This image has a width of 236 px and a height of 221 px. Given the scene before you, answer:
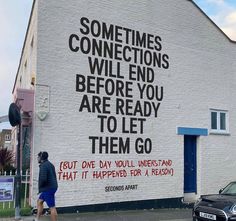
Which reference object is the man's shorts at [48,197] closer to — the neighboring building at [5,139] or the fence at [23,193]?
the fence at [23,193]

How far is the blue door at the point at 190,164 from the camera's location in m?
15.4

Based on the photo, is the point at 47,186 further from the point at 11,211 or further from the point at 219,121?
the point at 219,121

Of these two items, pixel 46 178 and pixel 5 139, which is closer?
pixel 46 178

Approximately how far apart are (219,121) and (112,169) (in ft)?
18.7

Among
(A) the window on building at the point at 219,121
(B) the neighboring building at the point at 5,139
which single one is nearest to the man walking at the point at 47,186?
(A) the window on building at the point at 219,121

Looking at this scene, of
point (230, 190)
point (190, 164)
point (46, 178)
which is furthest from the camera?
point (190, 164)

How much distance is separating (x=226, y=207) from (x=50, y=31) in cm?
672

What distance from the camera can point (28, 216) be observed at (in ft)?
36.0

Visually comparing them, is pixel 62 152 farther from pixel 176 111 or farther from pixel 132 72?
pixel 176 111

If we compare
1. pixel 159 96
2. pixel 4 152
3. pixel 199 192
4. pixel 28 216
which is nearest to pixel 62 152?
pixel 28 216

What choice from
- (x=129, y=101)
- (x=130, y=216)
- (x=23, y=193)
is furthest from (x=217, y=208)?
(x=23, y=193)

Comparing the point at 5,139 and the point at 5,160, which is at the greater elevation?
the point at 5,139

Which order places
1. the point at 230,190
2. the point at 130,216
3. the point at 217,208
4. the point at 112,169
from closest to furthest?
1. the point at 217,208
2. the point at 230,190
3. the point at 130,216
4. the point at 112,169

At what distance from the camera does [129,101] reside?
13.5 meters
